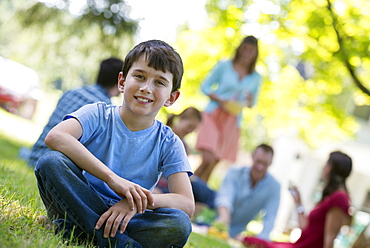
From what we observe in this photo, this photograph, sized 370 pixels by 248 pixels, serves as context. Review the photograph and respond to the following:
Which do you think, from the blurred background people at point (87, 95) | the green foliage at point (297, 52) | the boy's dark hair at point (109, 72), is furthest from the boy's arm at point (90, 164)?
the green foliage at point (297, 52)

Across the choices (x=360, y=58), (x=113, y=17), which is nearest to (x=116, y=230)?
(x=113, y=17)

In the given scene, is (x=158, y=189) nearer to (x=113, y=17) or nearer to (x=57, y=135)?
(x=57, y=135)

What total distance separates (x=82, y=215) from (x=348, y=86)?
12.3 meters

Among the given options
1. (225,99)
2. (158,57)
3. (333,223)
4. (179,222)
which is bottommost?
(333,223)

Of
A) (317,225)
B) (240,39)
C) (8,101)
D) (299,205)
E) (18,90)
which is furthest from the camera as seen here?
(18,90)

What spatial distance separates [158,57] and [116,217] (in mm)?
800

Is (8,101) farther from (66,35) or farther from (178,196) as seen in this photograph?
(178,196)

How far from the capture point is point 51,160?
86.1 inches

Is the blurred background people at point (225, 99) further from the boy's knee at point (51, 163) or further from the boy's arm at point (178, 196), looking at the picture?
the boy's knee at point (51, 163)

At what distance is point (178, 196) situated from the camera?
2414mm

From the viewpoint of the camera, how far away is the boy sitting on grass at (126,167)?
7.30 ft

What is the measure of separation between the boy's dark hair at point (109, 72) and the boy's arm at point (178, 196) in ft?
8.33

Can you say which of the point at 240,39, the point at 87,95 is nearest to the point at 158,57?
the point at 87,95

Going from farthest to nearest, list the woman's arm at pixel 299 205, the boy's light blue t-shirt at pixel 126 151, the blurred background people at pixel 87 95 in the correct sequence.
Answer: the woman's arm at pixel 299 205 → the blurred background people at pixel 87 95 → the boy's light blue t-shirt at pixel 126 151
